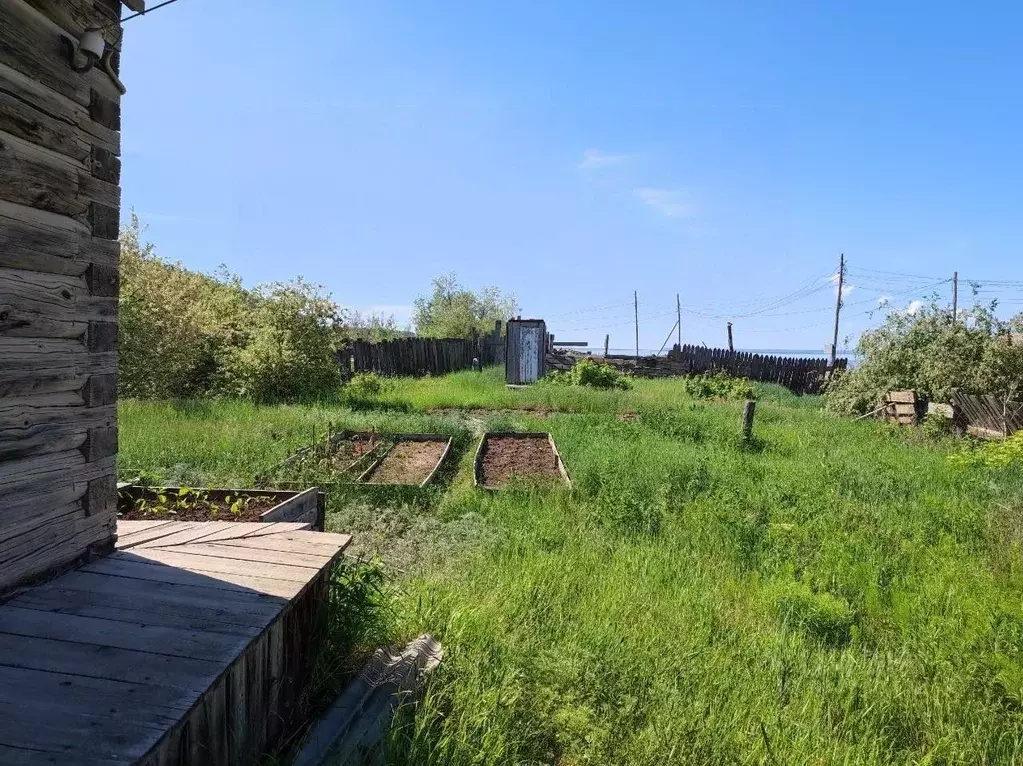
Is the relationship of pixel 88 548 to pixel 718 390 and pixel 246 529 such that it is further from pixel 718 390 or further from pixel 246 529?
pixel 718 390

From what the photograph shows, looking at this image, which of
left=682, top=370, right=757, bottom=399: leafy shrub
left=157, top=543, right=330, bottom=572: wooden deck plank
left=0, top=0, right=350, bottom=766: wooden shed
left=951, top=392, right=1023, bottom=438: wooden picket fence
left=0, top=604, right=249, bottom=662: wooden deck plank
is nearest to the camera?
left=0, top=0, right=350, bottom=766: wooden shed

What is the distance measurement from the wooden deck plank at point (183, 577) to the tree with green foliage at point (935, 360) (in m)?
11.9

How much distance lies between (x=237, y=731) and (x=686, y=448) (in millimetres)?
6824

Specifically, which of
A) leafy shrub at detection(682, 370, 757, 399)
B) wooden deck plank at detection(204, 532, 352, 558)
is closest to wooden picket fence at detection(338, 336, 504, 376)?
leafy shrub at detection(682, 370, 757, 399)

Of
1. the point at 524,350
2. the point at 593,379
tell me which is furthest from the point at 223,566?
the point at 524,350

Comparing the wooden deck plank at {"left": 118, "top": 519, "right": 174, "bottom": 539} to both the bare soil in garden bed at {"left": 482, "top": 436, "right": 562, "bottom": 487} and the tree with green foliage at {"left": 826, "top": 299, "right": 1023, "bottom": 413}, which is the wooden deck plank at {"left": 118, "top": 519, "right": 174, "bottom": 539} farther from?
the tree with green foliage at {"left": 826, "top": 299, "right": 1023, "bottom": 413}

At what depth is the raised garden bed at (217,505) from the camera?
3939mm

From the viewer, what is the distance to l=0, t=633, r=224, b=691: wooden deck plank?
173 cm

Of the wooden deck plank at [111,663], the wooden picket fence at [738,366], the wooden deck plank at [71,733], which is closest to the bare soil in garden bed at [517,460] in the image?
the wooden deck plank at [111,663]

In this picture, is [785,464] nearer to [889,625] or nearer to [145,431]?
[889,625]

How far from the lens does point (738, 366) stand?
2269 centimetres

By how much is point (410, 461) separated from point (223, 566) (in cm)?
509

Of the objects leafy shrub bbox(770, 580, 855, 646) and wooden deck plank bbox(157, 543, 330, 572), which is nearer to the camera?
wooden deck plank bbox(157, 543, 330, 572)

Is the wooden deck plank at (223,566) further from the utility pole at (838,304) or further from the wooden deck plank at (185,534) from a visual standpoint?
the utility pole at (838,304)
